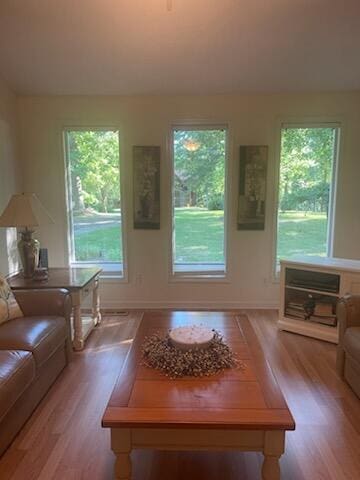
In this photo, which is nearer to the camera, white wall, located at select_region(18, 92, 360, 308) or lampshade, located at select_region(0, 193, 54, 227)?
lampshade, located at select_region(0, 193, 54, 227)

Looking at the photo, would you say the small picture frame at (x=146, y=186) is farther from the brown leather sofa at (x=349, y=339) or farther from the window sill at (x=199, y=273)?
the brown leather sofa at (x=349, y=339)

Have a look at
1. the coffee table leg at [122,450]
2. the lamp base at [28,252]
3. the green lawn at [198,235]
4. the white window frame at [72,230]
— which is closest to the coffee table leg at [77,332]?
the lamp base at [28,252]

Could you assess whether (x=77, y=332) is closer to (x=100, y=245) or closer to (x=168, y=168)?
(x=100, y=245)

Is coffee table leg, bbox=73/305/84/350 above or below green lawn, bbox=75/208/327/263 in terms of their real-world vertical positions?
below

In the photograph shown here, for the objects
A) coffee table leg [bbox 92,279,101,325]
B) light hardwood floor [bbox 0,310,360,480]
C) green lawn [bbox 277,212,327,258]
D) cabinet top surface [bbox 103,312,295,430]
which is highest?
green lawn [bbox 277,212,327,258]

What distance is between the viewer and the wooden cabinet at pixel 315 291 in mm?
3152

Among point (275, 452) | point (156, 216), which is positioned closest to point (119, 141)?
point (156, 216)

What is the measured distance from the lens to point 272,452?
1464 mm

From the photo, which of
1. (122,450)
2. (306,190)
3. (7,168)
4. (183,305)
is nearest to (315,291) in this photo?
(306,190)

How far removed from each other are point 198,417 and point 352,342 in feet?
4.74

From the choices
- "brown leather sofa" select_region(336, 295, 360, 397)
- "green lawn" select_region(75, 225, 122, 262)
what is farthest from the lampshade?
"brown leather sofa" select_region(336, 295, 360, 397)

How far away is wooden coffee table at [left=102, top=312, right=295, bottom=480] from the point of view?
1.44m

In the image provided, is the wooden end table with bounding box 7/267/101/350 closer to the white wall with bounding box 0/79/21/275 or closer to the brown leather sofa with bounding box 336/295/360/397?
Result: the white wall with bounding box 0/79/21/275

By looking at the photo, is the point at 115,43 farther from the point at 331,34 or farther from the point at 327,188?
the point at 327,188
